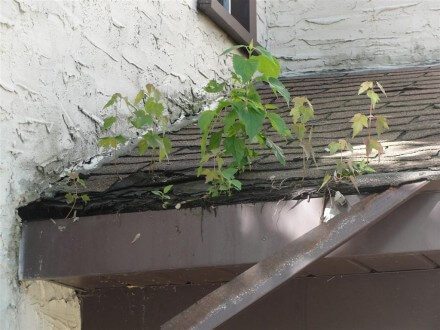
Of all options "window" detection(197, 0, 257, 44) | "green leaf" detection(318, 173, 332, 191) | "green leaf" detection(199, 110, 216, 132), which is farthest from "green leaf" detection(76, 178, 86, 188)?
"window" detection(197, 0, 257, 44)

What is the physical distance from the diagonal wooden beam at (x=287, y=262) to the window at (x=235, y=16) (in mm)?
2513

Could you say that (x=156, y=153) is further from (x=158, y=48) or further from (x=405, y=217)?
(x=405, y=217)

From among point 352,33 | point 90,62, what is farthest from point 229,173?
point 352,33

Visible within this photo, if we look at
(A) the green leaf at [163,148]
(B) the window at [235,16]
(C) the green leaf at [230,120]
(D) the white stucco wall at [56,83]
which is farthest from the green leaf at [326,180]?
(B) the window at [235,16]

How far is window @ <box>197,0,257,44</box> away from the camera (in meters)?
5.16

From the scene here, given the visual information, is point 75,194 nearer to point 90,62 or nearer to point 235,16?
point 90,62

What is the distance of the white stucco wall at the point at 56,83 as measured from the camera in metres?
3.35

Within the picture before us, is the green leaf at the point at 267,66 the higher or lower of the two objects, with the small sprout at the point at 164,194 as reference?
higher

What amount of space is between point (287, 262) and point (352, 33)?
3458mm

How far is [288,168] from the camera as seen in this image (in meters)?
3.35

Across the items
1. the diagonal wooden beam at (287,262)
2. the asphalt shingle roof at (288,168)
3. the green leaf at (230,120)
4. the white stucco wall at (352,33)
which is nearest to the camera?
the diagonal wooden beam at (287,262)

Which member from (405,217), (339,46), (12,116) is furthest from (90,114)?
(339,46)

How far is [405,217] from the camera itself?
299 centimetres

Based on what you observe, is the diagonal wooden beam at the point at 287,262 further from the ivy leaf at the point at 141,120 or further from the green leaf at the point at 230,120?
the ivy leaf at the point at 141,120
